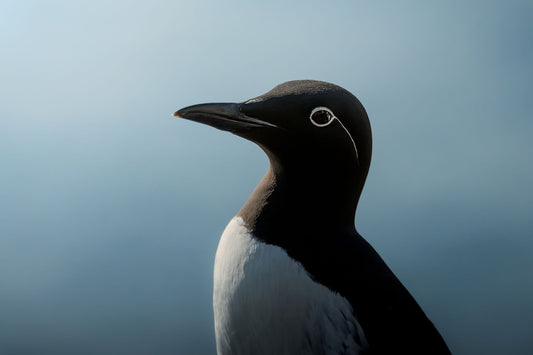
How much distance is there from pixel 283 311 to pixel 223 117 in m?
0.59

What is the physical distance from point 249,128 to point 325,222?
0.36 m

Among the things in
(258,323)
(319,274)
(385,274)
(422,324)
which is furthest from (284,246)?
(422,324)

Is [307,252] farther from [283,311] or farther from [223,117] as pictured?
[223,117]

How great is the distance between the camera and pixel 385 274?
56.2 inches

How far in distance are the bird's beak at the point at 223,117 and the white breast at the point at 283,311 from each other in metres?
0.35

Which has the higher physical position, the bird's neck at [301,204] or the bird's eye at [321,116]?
the bird's eye at [321,116]

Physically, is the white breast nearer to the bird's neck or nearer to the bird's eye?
the bird's neck

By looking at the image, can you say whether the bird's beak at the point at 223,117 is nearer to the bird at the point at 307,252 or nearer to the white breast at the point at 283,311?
the bird at the point at 307,252

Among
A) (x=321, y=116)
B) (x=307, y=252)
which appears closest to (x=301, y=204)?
(x=307, y=252)

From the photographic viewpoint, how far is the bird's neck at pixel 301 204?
1.39 metres

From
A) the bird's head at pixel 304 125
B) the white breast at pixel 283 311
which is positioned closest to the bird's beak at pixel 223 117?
the bird's head at pixel 304 125

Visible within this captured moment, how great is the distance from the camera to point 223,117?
55.6 inches

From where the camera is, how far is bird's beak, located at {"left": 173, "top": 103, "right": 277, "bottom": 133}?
1398 mm

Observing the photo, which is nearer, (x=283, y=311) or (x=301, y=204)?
(x=283, y=311)
